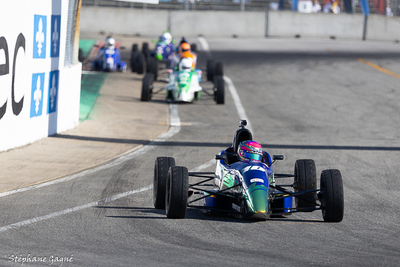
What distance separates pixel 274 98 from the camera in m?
22.1

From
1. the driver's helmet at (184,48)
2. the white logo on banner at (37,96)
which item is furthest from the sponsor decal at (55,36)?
the driver's helmet at (184,48)

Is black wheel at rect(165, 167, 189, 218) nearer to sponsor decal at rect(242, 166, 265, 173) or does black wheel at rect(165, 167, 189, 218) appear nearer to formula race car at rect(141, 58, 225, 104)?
sponsor decal at rect(242, 166, 265, 173)

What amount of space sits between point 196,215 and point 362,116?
37.9 ft

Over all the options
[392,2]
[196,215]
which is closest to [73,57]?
[196,215]

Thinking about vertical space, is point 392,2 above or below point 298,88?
above

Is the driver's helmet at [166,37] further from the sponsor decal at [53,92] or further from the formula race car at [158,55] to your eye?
the sponsor decal at [53,92]

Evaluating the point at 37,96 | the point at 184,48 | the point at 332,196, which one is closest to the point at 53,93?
the point at 37,96

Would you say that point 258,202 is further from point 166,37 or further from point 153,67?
point 166,37

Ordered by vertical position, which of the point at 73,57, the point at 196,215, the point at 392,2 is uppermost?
the point at 392,2

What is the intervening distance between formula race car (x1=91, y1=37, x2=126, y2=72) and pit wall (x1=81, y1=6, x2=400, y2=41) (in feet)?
52.5

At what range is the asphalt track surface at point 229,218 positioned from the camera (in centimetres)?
678

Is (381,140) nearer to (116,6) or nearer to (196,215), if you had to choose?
(196,215)

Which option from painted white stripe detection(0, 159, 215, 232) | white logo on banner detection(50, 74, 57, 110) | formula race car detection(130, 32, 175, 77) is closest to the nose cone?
painted white stripe detection(0, 159, 215, 232)

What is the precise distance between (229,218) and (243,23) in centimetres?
3645
